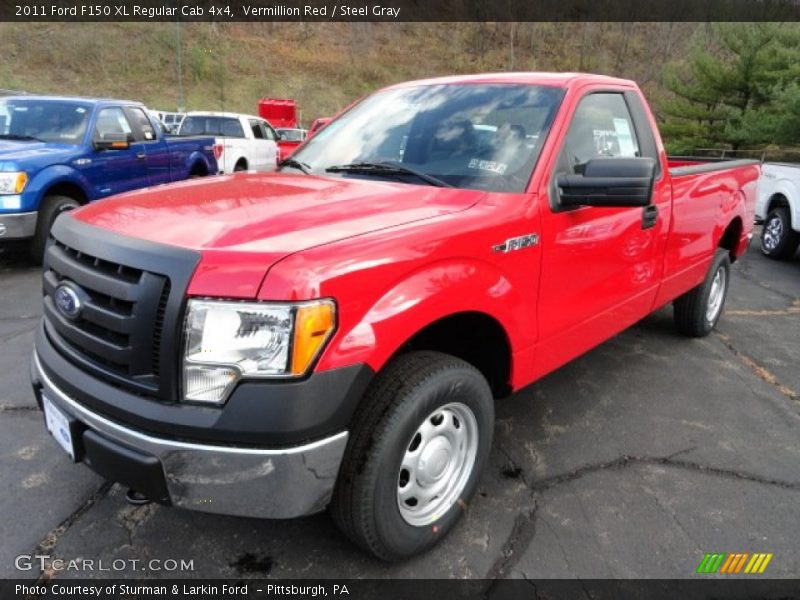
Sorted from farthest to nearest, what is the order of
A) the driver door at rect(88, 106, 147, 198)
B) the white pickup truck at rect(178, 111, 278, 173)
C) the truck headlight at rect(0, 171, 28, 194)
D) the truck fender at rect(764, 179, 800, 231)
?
the white pickup truck at rect(178, 111, 278, 173)
the truck fender at rect(764, 179, 800, 231)
the driver door at rect(88, 106, 147, 198)
the truck headlight at rect(0, 171, 28, 194)

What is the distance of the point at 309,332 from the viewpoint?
5.79 ft

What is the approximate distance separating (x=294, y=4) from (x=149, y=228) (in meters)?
60.0

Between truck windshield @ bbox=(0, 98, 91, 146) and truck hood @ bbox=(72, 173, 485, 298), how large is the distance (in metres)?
5.20

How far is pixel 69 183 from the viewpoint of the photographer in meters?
6.62

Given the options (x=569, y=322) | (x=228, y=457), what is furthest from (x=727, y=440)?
(x=228, y=457)

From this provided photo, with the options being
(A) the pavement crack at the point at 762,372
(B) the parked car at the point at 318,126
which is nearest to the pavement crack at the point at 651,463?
(A) the pavement crack at the point at 762,372

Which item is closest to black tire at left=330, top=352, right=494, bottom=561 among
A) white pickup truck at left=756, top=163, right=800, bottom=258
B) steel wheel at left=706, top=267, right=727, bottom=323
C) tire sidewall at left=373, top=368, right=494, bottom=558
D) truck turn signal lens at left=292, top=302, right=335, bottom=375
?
tire sidewall at left=373, top=368, right=494, bottom=558

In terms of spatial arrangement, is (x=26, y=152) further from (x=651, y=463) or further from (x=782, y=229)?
(x=782, y=229)

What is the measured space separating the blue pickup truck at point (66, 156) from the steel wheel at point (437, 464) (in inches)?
221

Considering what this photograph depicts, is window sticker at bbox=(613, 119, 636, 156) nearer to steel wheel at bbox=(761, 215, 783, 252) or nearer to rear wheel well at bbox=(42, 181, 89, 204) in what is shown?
rear wheel well at bbox=(42, 181, 89, 204)

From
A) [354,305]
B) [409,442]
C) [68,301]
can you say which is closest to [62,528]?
[68,301]

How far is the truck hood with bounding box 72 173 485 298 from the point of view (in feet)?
5.81

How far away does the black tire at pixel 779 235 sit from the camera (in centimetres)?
823

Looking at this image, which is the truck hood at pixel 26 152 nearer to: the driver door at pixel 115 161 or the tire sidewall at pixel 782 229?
the driver door at pixel 115 161
